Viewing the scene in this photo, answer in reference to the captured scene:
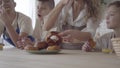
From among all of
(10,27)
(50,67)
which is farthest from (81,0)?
(50,67)

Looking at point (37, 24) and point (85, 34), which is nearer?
point (85, 34)

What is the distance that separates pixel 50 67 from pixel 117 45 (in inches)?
8.9

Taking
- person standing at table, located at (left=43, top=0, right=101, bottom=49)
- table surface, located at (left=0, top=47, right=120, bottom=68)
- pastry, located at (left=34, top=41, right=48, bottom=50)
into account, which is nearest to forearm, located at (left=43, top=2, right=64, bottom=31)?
person standing at table, located at (left=43, top=0, right=101, bottom=49)

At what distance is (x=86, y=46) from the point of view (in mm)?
1136

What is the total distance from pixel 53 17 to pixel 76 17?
160 millimetres

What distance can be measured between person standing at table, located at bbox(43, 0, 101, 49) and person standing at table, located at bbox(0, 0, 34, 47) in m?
0.17

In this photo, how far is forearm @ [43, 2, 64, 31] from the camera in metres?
1.61

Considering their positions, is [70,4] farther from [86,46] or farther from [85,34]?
[86,46]

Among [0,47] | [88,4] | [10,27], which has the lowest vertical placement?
[0,47]

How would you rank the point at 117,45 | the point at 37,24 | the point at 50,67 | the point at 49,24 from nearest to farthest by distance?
the point at 50,67
the point at 117,45
the point at 49,24
the point at 37,24

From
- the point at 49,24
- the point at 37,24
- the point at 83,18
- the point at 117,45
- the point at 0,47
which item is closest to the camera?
the point at 117,45

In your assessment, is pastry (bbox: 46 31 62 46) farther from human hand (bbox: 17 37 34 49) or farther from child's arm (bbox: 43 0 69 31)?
child's arm (bbox: 43 0 69 31)

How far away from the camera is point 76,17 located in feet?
5.23

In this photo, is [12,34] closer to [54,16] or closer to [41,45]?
[54,16]
